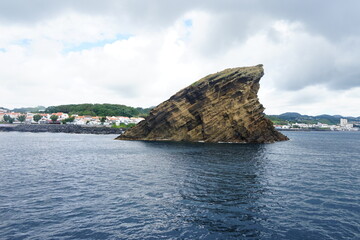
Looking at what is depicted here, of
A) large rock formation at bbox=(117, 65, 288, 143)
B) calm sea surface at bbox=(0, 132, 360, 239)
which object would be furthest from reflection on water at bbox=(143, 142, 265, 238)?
large rock formation at bbox=(117, 65, 288, 143)

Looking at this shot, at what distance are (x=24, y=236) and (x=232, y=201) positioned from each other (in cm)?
1747

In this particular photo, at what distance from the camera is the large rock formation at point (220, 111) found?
90.7 meters

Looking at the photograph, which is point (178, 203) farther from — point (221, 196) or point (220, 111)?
point (220, 111)

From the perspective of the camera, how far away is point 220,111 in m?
91.9

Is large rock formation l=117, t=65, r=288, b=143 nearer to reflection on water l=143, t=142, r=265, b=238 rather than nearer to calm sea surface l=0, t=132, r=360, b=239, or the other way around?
reflection on water l=143, t=142, r=265, b=238

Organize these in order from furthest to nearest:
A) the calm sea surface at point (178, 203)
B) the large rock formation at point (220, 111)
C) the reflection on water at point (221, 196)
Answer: the large rock formation at point (220, 111) < the reflection on water at point (221, 196) < the calm sea surface at point (178, 203)

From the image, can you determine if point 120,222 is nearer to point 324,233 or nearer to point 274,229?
point 274,229

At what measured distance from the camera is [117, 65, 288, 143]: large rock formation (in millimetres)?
90688

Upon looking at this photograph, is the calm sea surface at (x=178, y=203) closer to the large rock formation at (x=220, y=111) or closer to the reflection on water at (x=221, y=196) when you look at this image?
the reflection on water at (x=221, y=196)

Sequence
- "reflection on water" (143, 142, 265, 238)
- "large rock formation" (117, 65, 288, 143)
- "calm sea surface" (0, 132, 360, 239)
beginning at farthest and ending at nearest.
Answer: "large rock formation" (117, 65, 288, 143) < "reflection on water" (143, 142, 265, 238) < "calm sea surface" (0, 132, 360, 239)

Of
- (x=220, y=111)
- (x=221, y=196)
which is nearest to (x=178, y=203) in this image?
(x=221, y=196)

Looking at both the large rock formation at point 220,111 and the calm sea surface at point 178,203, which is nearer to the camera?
the calm sea surface at point 178,203

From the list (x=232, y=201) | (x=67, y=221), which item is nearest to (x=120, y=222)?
(x=67, y=221)

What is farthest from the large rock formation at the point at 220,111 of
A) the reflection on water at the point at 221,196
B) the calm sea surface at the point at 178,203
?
the calm sea surface at the point at 178,203
